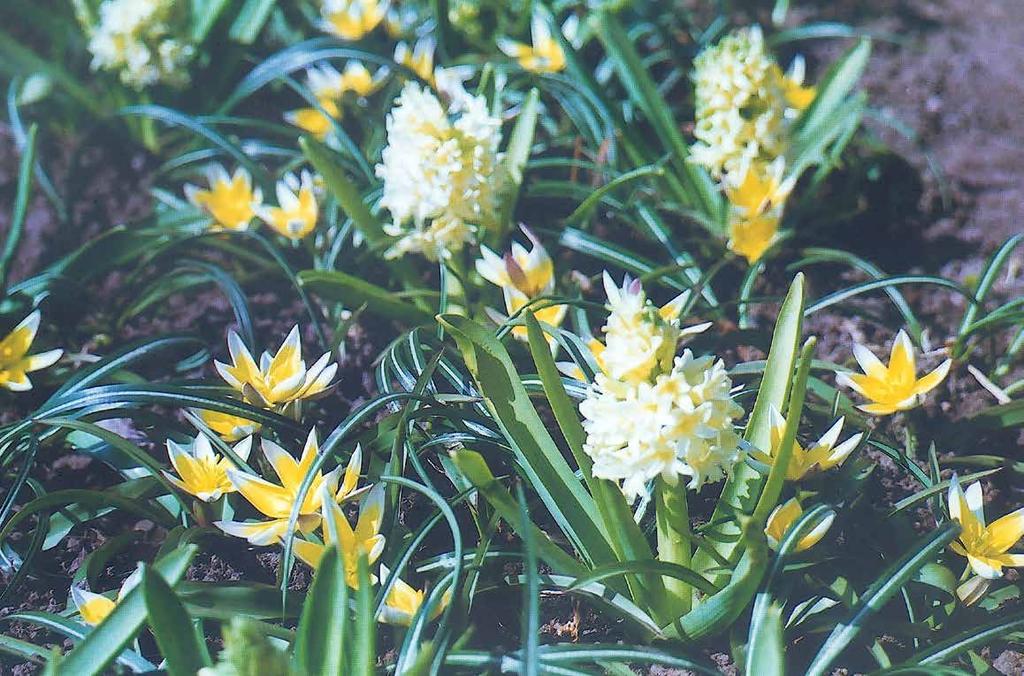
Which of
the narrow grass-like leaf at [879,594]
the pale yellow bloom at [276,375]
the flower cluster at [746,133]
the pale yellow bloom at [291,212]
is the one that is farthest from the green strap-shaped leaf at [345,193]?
the narrow grass-like leaf at [879,594]

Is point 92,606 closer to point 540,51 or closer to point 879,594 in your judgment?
point 879,594

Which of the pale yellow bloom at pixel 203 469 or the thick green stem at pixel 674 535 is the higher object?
the pale yellow bloom at pixel 203 469

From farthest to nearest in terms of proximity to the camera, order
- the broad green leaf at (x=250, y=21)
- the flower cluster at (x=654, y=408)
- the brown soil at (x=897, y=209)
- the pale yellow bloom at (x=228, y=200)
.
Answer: the broad green leaf at (x=250, y=21) < the pale yellow bloom at (x=228, y=200) < the brown soil at (x=897, y=209) < the flower cluster at (x=654, y=408)

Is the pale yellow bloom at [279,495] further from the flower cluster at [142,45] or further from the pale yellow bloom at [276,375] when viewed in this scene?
the flower cluster at [142,45]

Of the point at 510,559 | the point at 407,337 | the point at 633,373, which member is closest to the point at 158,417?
the point at 407,337

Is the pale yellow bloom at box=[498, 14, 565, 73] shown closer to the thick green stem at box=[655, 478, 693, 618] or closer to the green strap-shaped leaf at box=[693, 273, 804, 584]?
the green strap-shaped leaf at box=[693, 273, 804, 584]

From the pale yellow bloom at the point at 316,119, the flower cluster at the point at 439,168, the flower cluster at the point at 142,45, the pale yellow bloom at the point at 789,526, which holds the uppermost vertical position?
the flower cluster at the point at 142,45

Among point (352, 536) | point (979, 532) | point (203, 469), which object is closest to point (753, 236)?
point (979, 532)

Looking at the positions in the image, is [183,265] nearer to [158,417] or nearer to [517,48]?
[158,417]
